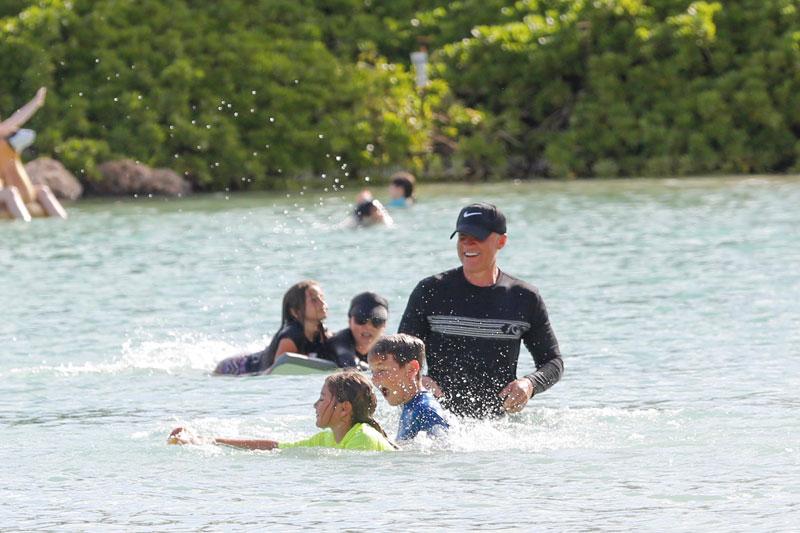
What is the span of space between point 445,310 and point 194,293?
9.44m

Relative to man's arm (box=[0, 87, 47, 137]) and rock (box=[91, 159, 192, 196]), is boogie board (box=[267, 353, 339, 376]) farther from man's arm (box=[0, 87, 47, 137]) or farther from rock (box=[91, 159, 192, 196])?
rock (box=[91, 159, 192, 196])

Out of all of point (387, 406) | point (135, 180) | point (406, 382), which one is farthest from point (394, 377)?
point (135, 180)

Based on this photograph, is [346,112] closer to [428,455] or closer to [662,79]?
[662,79]

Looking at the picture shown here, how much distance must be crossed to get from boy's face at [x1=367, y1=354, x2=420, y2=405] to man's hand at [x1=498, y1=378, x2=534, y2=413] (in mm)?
441

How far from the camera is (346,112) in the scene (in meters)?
35.2

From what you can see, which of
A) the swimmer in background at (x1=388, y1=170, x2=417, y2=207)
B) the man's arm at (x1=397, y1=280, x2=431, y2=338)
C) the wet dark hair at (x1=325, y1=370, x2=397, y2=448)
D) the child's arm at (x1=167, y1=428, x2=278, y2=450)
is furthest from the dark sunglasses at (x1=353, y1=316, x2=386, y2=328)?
the swimmer in background at (x1=388, y1=170, x2=417, y2=207)

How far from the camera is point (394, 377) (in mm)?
8477

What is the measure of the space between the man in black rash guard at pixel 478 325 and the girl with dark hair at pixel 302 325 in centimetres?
332

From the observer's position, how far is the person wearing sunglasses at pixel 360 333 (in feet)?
39.9

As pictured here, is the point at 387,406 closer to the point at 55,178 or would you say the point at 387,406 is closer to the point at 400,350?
the point at 400,350

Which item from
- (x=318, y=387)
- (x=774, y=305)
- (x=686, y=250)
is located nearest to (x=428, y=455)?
(x=318, y=387)

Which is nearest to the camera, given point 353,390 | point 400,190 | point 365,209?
point 353,390

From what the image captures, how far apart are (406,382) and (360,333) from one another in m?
3.73

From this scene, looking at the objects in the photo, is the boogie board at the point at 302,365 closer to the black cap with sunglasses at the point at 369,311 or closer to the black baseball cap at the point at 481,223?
the black cap with sunglasses at the point at 369,311
